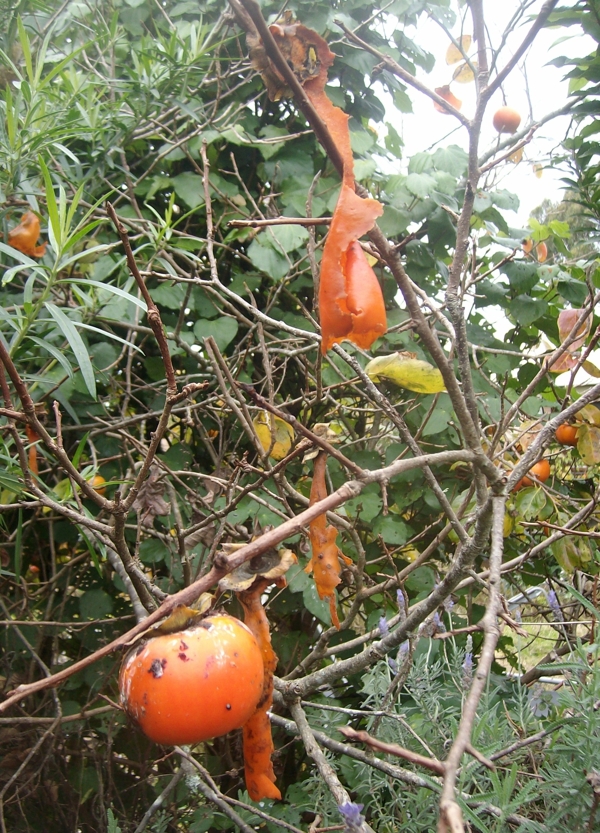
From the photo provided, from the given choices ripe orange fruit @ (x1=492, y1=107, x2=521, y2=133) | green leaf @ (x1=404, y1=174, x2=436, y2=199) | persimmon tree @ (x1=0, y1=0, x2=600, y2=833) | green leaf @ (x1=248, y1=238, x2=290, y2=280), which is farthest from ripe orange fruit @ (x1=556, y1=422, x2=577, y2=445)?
ripe orange fruit @ (x1=492, y1=107, x2=521, y2=133)

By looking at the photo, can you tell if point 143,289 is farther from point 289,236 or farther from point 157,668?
point 289,236

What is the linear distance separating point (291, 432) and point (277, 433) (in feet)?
0.13

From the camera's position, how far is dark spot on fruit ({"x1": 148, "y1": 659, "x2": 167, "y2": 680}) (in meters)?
0.41

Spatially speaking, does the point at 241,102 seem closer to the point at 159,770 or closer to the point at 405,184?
the point at 405,184

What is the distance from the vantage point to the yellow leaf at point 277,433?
0.97 metres

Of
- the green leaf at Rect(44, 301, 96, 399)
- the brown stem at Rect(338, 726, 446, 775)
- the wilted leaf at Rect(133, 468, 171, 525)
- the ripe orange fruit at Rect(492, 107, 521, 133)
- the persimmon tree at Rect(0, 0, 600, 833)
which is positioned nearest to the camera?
the brown stem at Rect(338, 726, 446, 775)

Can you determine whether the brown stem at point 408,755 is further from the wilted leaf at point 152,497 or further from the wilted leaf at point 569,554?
the wilted leaf at point 569,554

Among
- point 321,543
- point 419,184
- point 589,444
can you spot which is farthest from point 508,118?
point 321,543

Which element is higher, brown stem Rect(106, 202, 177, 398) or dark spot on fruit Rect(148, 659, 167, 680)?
brown stem Rect(106, 202, 177, 398)

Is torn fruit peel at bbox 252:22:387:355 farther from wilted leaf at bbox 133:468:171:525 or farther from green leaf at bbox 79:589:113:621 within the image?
green leaf at bbox 79:589:113:621

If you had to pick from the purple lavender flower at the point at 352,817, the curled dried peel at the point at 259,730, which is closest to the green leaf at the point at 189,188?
the curled dried peel at the point at 259,730

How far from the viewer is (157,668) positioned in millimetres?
417

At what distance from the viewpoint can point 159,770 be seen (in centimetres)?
121

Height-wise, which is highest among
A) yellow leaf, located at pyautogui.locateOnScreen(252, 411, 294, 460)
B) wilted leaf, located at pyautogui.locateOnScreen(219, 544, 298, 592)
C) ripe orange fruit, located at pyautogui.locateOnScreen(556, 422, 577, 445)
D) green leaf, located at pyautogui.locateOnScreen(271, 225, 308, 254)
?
green leaf, located at pyautogui.locateOnScreen(271, 225, 308, 254)
